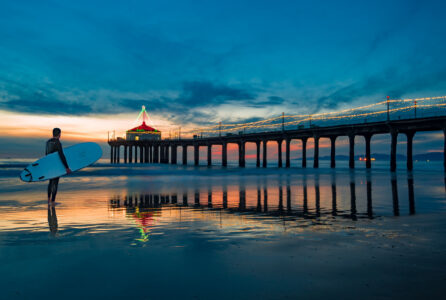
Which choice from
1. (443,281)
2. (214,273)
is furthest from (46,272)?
(443,281)

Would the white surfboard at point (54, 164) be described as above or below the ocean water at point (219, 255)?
above

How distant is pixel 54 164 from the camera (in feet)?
39.5

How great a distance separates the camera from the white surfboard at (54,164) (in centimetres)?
1180

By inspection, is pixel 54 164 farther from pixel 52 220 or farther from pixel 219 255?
pixel 219 255

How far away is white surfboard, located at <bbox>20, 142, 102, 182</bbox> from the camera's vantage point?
38.7 ft

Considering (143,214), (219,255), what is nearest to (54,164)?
(143,214)

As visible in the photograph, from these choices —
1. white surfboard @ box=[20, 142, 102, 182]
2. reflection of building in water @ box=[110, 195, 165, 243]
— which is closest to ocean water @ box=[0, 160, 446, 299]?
reflection of building in water @ box=[110, 195, 165, 243]

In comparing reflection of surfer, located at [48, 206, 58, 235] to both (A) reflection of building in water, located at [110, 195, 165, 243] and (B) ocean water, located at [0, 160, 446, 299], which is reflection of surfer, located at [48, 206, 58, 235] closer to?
(B) ocean water, located at [0, 160, 446, 299]

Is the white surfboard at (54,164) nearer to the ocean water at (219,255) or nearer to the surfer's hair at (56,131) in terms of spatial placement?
the surfer's hair at (56,131)

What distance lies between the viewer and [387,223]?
7.29 m

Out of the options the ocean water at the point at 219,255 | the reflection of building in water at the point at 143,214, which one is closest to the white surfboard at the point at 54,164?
the reflection of building in water at the point at 143,214

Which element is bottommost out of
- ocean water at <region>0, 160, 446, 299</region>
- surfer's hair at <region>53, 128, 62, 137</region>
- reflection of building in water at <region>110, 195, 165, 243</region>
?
ocean water at <region>0, 160, 446, 299</region>

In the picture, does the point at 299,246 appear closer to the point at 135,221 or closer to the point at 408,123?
the point at 135,221

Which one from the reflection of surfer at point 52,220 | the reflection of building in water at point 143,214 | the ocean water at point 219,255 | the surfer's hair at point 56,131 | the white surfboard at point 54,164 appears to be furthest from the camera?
the white surfboard at point 54,164
